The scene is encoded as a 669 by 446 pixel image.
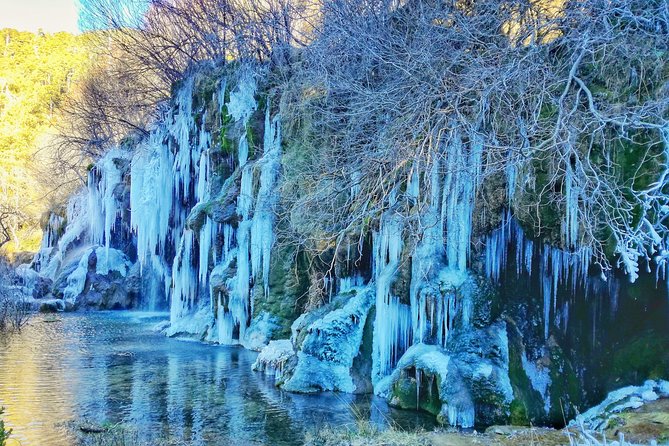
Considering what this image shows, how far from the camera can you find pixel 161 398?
10.9m

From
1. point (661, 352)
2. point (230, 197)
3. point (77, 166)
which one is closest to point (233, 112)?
point (230, 197)

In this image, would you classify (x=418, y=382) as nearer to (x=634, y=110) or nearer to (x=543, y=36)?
(x=634, y=110)

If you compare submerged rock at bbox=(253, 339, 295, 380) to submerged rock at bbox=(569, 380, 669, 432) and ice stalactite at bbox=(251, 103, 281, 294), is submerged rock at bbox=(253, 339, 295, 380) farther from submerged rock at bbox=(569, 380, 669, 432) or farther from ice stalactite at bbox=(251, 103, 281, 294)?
submerged rock at bbox=(569, 380, 669, 432)

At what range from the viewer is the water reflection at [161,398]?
29.3 ft

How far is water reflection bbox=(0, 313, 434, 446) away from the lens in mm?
8945

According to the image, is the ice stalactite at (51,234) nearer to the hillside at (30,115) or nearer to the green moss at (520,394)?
the hillside at (30,115)

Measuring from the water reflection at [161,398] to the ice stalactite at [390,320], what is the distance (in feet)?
2.46

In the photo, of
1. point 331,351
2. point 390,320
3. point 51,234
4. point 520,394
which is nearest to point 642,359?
point 520,394

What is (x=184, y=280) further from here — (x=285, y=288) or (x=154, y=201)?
(x=285, y=288)

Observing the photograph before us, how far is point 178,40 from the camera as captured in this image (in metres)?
25.6

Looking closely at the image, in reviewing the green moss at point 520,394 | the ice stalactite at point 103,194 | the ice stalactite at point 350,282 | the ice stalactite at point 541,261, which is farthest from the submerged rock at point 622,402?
the ice stalactite at point 103,194

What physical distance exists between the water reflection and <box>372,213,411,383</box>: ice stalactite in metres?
0.75

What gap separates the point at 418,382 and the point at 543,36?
19.6ft

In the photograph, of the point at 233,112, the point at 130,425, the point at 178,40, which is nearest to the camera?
the point at 130,425
